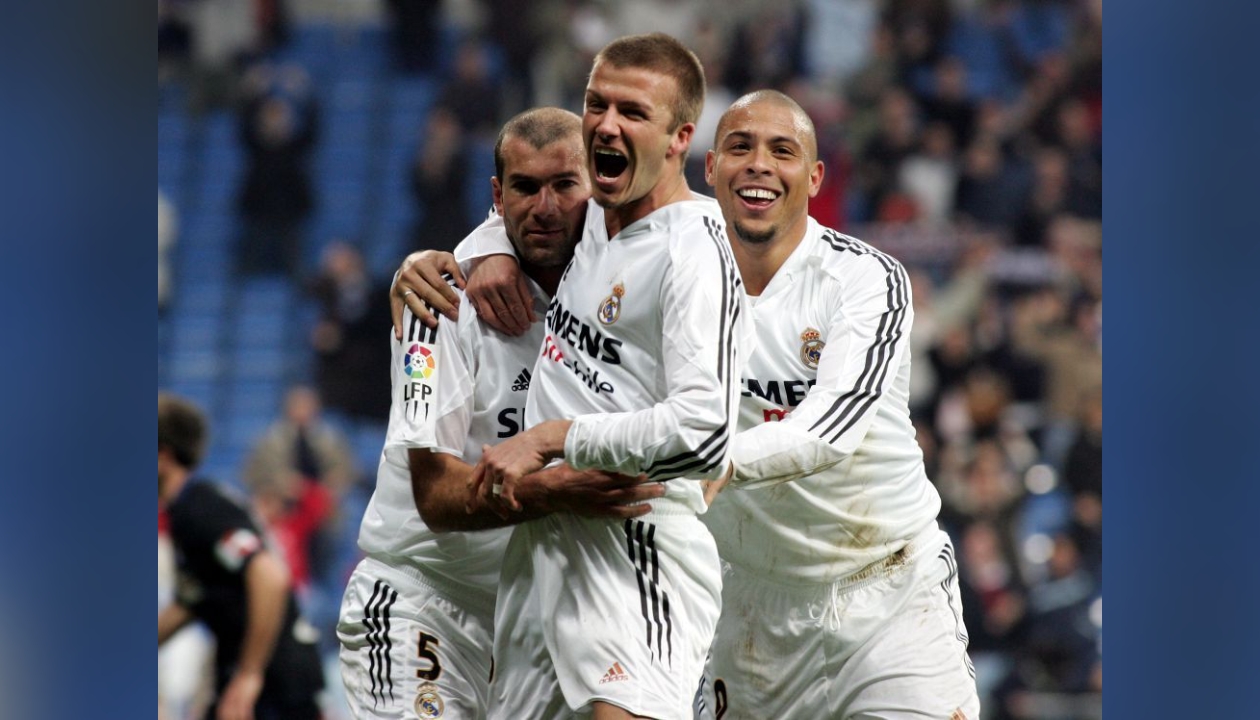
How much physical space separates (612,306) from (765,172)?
48.4 inches

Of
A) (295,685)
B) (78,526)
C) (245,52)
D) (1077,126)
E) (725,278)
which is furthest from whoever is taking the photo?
(245,52)

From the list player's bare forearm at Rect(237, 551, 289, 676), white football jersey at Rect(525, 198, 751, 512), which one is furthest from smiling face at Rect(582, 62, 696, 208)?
player's bare forearm at Rect(237, 551, 289, 676)

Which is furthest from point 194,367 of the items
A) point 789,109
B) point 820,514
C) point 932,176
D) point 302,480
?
point 820,514

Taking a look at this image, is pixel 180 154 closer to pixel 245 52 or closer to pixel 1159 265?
pixel 245 52

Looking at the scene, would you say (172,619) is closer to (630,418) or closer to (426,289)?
(426,289)

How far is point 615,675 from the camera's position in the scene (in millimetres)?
3275

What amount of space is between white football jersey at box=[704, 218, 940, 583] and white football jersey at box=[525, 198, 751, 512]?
0.84m

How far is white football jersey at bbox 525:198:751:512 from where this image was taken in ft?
10.3

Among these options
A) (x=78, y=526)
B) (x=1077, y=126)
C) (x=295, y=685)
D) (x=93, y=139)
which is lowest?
(x=295, y=685)

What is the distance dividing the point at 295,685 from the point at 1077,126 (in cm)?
551

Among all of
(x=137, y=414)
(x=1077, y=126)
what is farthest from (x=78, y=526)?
(x=1077, y=126)

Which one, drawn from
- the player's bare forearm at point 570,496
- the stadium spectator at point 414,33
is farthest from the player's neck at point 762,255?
the stadium spectator at point 414,33

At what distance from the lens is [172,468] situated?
769 centimetres

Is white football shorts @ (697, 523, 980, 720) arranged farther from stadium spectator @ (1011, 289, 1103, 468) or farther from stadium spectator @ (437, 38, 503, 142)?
stadium spectator @ (437, 38, 503, 142)
